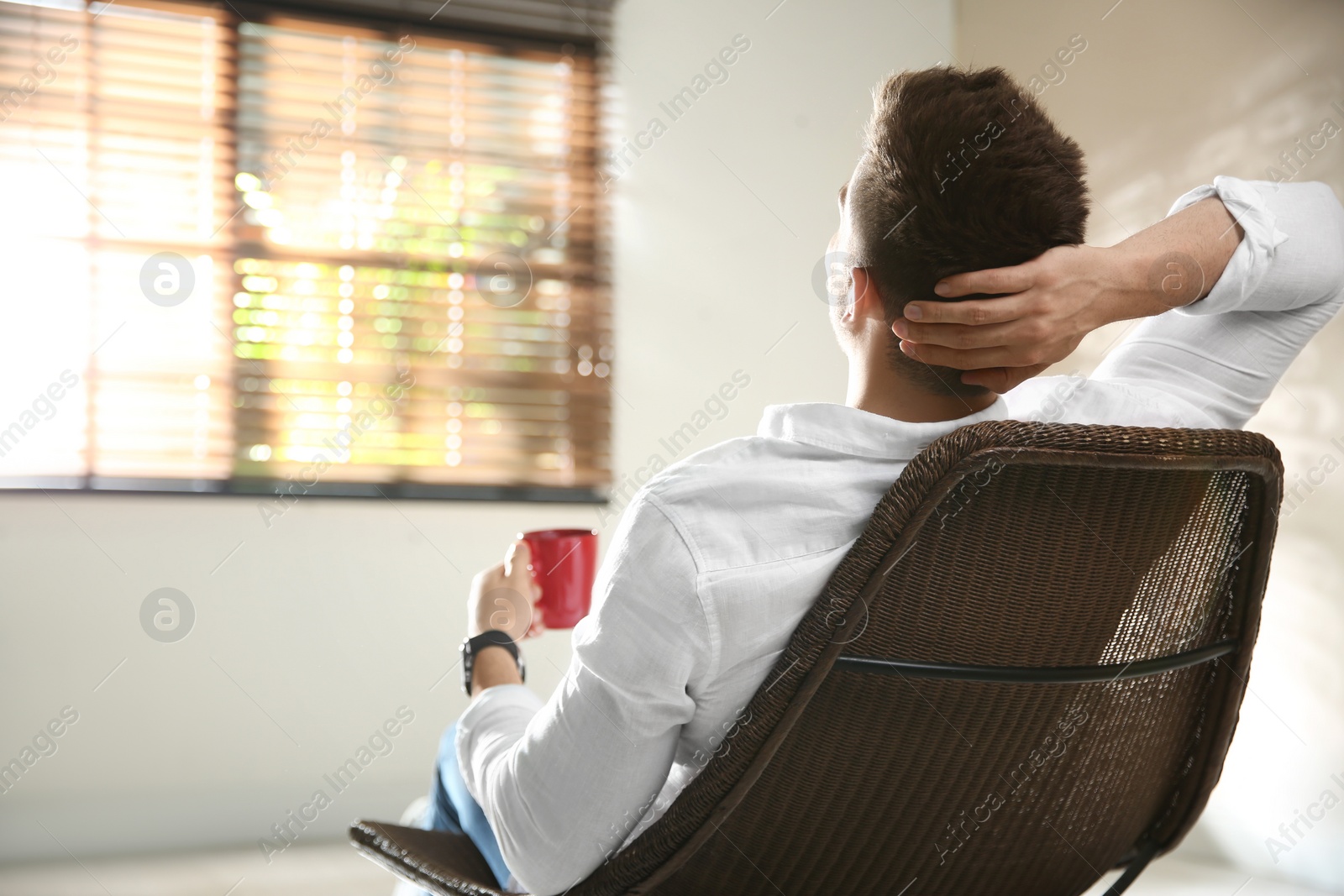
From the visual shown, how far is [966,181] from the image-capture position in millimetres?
678

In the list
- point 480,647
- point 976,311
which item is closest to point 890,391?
point 976,311

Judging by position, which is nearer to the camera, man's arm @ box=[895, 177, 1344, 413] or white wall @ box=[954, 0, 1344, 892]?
man's arm @ box=[895, 177, 1344, 413]

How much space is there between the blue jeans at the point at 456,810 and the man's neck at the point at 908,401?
527mm

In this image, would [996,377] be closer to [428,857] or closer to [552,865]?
[552,865]

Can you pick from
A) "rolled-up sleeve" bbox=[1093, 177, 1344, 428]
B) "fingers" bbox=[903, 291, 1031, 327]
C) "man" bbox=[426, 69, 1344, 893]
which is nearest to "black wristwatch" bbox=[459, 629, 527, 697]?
"man" bbox=[426, 69, 1344, 893]

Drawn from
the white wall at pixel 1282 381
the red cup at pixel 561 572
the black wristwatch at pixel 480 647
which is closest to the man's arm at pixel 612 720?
the black wristwatch at pixel 480 647

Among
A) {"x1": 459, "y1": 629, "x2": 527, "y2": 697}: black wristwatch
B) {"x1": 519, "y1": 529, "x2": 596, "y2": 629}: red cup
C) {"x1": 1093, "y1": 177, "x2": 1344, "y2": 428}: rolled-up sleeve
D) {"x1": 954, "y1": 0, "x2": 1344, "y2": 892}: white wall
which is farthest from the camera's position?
{"x1": 954, "y1": 0, "x2": 1344, "y2": 892}: white wall

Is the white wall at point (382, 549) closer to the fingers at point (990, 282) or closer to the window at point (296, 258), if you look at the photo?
the window at point (296, 258)

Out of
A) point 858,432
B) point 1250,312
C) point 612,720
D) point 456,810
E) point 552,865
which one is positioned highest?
point 1250,312

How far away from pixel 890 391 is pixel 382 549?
2.03 meters

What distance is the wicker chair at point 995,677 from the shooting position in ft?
1.85

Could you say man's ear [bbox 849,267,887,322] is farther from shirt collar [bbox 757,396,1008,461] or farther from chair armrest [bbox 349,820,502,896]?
chair armrest [bbox 349,820,502,896]

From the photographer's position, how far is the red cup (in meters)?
1.12

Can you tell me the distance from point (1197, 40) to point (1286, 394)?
828 millimetres
